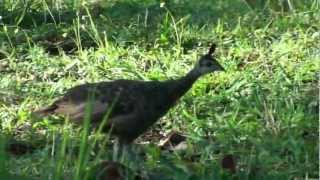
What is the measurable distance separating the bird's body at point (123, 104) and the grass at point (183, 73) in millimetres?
145

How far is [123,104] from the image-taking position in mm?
5309

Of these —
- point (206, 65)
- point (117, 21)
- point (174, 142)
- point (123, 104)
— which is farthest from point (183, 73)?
point (117, 21)

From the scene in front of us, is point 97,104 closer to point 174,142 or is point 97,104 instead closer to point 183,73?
point 174,142

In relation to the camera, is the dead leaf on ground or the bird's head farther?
the bird's head

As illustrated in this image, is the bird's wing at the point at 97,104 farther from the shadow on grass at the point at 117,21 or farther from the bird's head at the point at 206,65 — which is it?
the shadow on grass at the point at 117,21

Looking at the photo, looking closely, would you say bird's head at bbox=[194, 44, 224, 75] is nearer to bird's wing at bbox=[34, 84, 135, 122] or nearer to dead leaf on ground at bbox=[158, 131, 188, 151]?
dead leaf on ground at bbox=[158, 131, 188, 151]

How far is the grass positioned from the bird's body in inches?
5.7

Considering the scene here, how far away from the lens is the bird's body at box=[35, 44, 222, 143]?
5.27 meters

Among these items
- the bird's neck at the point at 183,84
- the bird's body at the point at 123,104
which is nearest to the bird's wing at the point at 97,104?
the bird's body at the point at 123,104

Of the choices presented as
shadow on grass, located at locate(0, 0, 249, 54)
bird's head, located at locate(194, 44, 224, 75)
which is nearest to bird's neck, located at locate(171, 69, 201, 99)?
bird's head, located at locate(194, 44, 224, 75)

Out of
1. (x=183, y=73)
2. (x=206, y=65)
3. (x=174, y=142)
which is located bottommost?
(x=174, y=142)

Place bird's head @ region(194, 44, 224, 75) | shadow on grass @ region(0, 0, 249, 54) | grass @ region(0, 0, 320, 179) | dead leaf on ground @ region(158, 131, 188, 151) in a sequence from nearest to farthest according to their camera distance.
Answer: grass @ region(0, 0, 320, 179), dead leaf on ground @ region(158, 131, 188, 151), bird's head @ region(194, 44, 224, 75), shadow on grass @ region(0, 0, 249, 54)

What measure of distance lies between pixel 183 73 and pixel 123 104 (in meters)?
1.35

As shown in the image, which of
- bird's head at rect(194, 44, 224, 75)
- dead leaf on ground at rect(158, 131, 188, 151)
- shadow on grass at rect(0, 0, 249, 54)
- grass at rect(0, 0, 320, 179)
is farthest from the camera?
shadow on grass at rect(0, 0, 249, 54)
